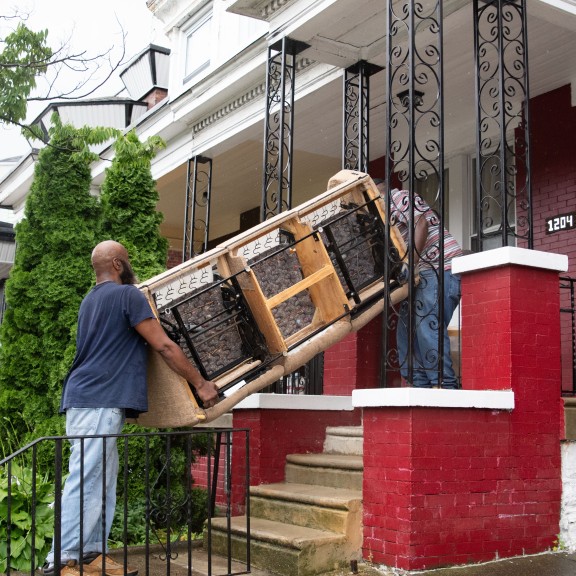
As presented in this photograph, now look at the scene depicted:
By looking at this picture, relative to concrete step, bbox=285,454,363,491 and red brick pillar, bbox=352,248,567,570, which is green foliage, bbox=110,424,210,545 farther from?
red brick pillar, bbox=352,248,567,570

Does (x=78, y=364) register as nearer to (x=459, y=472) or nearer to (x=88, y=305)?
(x=88, y=305)

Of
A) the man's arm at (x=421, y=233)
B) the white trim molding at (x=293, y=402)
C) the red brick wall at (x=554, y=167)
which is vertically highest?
the red brick wall at (x=554, y=167)

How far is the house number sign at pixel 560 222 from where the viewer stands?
26.7ft

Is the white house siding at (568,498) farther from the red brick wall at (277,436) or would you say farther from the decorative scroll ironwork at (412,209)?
the red brick wall at (277,436)

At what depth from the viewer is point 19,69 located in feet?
22.7

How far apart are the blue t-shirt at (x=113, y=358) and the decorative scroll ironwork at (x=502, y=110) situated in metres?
2.50

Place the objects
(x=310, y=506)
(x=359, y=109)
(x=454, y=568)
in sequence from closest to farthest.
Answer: (x=454, y=568) < (x=310, y=506) < (x=359, y=109)

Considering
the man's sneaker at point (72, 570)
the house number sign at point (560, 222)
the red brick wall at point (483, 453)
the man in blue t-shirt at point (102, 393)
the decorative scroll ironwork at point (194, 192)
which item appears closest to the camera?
the man's sneaker at point (72, 570)

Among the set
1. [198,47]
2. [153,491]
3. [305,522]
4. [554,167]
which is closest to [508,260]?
[305,522]

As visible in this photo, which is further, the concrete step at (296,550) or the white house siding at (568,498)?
the white house siding at (568,498)

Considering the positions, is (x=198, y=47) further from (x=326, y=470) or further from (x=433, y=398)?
(x=433, y=398)

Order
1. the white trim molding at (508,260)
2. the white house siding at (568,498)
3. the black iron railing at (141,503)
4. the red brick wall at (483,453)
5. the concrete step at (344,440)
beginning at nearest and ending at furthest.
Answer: the red brick wall at (483,453), the black iron railing at (141,503), the white trim molding at (508,260), the white house siding at (568,498), the concrete step at (344,440)

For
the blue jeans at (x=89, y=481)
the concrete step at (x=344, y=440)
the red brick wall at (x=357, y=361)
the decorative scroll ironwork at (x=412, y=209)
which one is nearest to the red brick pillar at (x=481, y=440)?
the decorative scroll ironwork at (x=412, y=209)

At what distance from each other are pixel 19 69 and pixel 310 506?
433 cm
